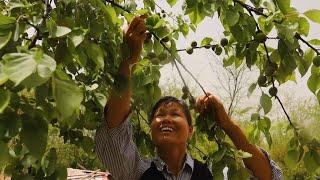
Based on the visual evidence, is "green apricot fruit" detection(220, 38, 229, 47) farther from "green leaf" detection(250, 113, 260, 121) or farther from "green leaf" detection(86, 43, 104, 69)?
"green leaf" detection(86, 43, 104, 69)

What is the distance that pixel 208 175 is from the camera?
1.99 metres

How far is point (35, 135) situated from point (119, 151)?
97cm

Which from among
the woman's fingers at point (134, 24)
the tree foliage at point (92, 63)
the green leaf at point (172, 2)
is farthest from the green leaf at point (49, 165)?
the green leaf at point (172, 2)

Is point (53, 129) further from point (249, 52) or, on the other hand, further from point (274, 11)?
point (274, 11)

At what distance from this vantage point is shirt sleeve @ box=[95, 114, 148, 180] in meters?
1.82

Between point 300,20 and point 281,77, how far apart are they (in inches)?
9.3

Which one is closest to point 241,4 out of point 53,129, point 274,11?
point 274,11

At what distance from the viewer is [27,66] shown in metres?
0.74

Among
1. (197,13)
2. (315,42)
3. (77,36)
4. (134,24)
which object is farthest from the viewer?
(197,13)

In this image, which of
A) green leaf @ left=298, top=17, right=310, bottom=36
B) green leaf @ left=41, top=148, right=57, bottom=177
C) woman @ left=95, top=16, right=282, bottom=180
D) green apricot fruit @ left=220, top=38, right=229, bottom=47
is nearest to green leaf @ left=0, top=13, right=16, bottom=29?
green leaf @ left=41, top=148, right=57, bottom=177

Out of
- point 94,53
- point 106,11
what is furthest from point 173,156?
point 94,53

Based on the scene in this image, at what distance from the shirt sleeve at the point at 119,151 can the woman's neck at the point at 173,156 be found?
111mm

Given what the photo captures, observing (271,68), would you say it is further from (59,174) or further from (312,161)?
(59,174)

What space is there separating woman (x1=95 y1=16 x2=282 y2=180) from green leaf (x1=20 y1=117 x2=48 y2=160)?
2.50ft
